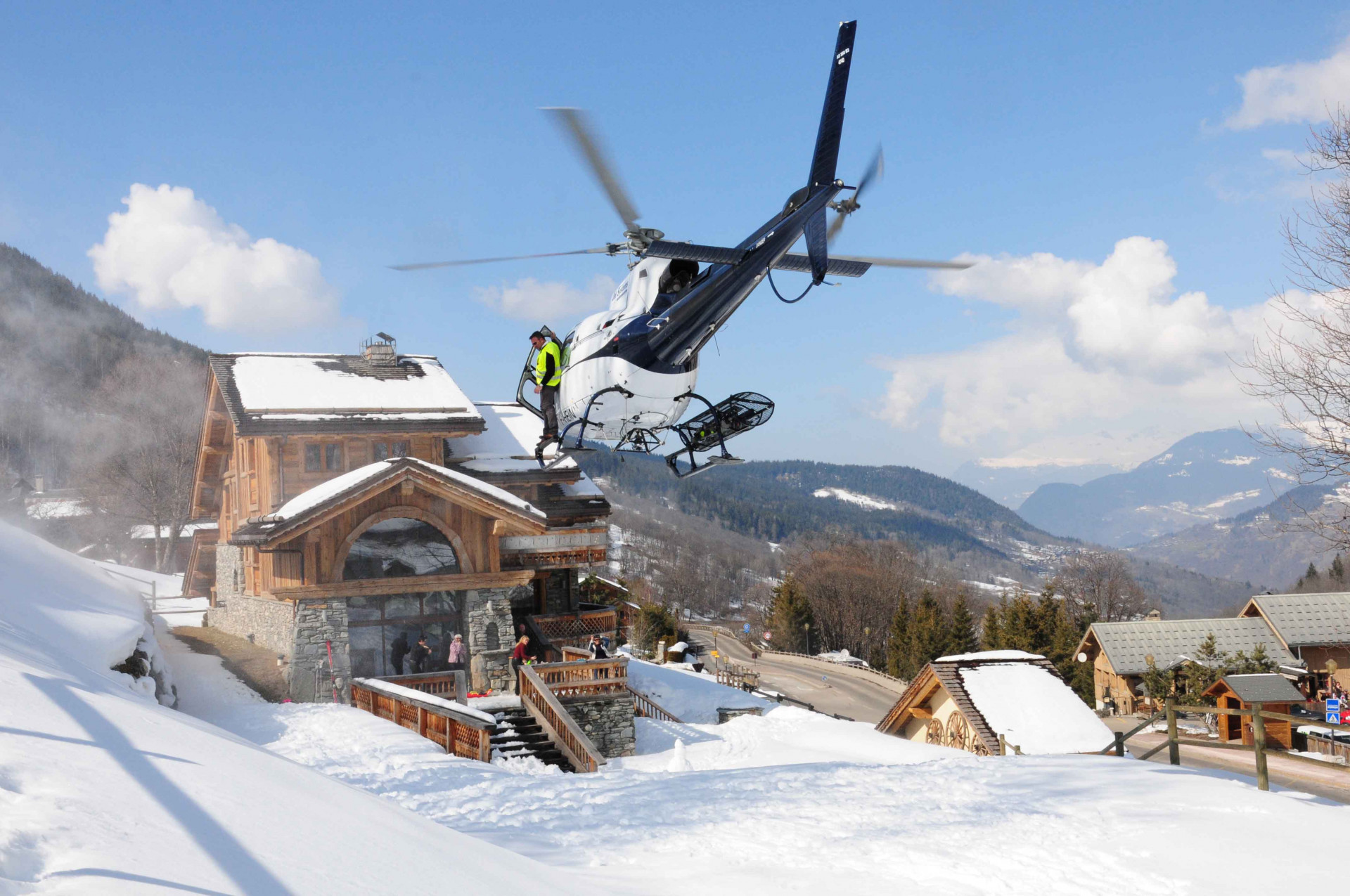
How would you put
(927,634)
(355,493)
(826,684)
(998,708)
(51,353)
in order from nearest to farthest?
(998,708) → (355,493) → (826,684) → (927,634) → (51,353)

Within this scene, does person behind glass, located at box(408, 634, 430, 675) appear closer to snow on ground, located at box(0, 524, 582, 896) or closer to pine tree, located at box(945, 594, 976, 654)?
snow on ground, located at box(0, 524, 582, 896)

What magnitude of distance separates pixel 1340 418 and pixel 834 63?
898cm

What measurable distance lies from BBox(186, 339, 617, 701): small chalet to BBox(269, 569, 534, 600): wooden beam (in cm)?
4

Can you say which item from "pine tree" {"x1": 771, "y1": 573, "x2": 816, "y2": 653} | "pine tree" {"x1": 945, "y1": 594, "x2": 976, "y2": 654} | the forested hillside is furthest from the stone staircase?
the forested hillside

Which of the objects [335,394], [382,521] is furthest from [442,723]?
[335,394]

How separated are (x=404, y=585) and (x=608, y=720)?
6.42 metres

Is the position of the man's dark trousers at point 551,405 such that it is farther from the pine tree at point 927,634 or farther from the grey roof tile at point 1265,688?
the pine tree at point 927,634

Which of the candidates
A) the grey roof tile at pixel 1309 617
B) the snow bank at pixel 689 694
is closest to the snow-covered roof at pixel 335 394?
the snow bank at pixel 689 694

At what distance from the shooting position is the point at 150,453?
55281 mm

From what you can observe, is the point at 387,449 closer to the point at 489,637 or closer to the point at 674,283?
the point at 489,637

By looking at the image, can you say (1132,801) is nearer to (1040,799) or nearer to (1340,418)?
(1040,799)

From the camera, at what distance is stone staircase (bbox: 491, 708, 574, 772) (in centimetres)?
1838

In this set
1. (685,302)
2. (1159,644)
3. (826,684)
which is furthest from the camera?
(826,684)

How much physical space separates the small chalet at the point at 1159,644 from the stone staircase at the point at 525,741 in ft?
118
